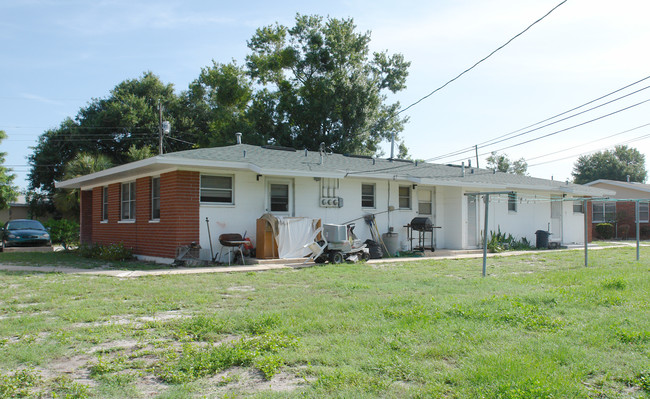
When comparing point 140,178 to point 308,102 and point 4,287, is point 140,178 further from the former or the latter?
point 308,102

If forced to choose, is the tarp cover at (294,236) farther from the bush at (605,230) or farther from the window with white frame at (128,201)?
the bush at (605,230)

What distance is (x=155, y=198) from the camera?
15711 mm

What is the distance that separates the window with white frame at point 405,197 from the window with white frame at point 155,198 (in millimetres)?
8575

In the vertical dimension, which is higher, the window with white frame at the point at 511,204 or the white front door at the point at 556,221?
the window with white frame at the point at 511,204

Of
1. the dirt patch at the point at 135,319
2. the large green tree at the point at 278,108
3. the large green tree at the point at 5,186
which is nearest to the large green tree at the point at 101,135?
the large green tree at the point at 278,108

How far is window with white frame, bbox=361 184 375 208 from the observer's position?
17.8m

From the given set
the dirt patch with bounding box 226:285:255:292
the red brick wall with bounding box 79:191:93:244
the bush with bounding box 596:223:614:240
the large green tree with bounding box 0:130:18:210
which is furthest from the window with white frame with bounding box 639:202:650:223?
the large green tree with bounding box 0:130:18:210

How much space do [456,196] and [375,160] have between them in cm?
372

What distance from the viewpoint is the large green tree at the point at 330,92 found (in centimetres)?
→ 3256

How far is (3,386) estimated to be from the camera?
404cm

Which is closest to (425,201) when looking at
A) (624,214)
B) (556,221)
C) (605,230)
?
(556,221)

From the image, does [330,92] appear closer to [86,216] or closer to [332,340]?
[86,216]

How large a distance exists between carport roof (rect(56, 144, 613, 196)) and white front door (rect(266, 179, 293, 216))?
0.66 metres

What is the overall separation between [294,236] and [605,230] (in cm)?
2291
